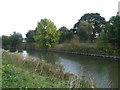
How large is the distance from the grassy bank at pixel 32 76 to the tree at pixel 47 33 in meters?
48.0

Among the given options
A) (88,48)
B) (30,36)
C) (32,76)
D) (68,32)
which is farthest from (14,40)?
(32,76)

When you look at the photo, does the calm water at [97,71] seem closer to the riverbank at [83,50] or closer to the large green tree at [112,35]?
the large green tree at [112,35]

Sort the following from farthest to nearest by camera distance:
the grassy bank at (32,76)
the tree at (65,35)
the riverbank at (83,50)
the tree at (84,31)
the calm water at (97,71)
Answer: the tree at (65,35)
the tree at (84,31)
the riverbank at (83,50)
the calm water at (97,71)
the grassy bank at (32,76)

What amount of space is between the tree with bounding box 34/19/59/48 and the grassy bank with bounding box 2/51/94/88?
1889 inches

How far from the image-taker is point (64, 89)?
8.98 m

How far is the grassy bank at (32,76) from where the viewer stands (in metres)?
8.45

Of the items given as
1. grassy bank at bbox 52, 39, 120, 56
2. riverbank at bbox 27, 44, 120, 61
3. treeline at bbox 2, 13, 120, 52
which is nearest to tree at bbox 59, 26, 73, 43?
treeline at bbox 2, 13, 120, 52

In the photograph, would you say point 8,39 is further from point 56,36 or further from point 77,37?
point 77,37

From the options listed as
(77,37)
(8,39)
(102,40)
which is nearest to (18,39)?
(8,39)

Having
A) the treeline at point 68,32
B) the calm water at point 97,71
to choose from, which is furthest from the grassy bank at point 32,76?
the treeline at point 68,32

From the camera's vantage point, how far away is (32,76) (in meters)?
10.9

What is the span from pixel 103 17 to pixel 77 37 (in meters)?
11.2

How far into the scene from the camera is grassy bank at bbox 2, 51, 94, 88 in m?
8.45

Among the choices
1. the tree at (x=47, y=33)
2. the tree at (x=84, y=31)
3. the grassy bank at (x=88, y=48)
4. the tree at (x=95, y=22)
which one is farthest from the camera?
the tree at (x=95, y=22)
